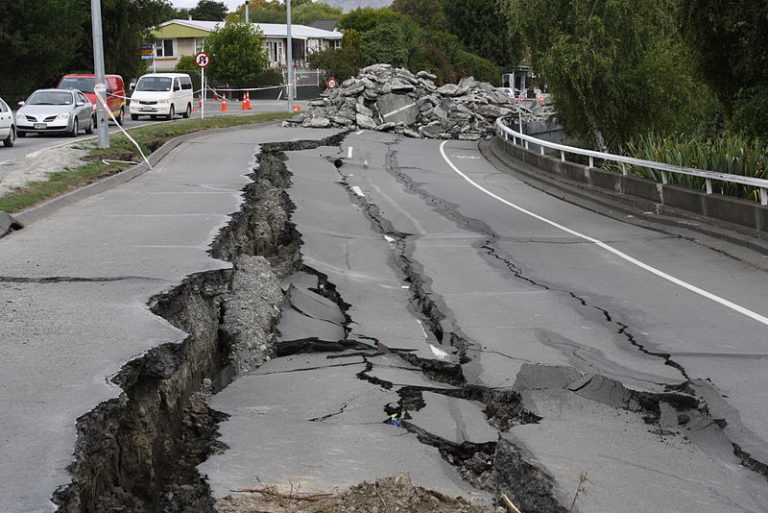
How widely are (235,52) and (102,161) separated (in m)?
52.6

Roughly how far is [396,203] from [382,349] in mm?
10802

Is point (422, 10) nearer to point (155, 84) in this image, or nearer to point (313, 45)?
point (313, 45)

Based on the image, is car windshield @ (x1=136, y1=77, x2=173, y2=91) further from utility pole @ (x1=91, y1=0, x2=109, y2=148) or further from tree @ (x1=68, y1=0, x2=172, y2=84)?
utility pole @ (x1=91, y1=0, x2=109, y2=148)

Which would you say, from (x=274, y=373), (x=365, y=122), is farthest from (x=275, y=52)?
(x=274, y=373)

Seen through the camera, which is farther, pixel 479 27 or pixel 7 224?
pixel 479 27

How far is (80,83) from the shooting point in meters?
39.1

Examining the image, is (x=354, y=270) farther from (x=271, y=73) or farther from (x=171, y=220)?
(x=271, y=73)

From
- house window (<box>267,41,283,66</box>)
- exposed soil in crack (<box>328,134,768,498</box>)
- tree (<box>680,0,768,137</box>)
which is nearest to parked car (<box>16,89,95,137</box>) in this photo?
tree (<box>680,0,768,137</box>)

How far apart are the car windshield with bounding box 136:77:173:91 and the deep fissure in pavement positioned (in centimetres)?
3137

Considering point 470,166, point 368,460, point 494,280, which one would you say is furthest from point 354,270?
point 470,166

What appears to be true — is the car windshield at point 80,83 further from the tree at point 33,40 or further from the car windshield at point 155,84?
the tree at point 33,40

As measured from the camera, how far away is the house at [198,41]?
9688cm

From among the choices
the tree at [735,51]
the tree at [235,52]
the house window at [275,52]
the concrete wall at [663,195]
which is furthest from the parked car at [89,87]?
the house window at [275,52]

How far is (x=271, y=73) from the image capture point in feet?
263
